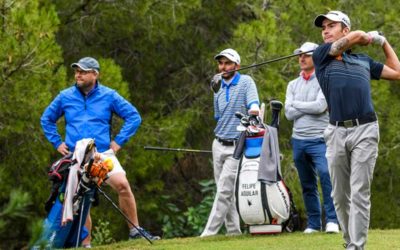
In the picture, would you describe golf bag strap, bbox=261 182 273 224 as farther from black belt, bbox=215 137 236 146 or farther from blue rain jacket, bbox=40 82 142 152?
blue rain jacket, bbox=40 82 142 152

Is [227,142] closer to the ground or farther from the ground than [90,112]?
closer to the ground

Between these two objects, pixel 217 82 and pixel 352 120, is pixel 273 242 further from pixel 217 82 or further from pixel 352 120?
pixel 352 120

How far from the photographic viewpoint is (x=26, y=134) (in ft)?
47.0

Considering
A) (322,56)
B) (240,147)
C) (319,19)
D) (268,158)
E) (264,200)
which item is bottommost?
(264,200)

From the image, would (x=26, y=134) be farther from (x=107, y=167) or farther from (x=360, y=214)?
(x=360, y=214)

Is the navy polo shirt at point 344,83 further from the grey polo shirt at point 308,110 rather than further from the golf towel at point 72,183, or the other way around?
the golf towel at point 72,183

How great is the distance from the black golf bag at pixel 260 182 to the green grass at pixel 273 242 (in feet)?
0.59

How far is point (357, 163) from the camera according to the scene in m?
7.04

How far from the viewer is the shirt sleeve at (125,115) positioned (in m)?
9.75

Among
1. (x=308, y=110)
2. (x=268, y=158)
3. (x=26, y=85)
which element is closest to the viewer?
(x=268, y=158)

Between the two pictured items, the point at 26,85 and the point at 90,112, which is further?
the point at 26,85

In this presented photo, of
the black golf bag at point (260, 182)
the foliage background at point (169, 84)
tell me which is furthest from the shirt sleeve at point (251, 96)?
the foliage background at point (169, 84)

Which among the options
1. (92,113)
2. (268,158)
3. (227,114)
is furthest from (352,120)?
(92,113)

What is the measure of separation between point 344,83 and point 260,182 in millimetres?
2581
